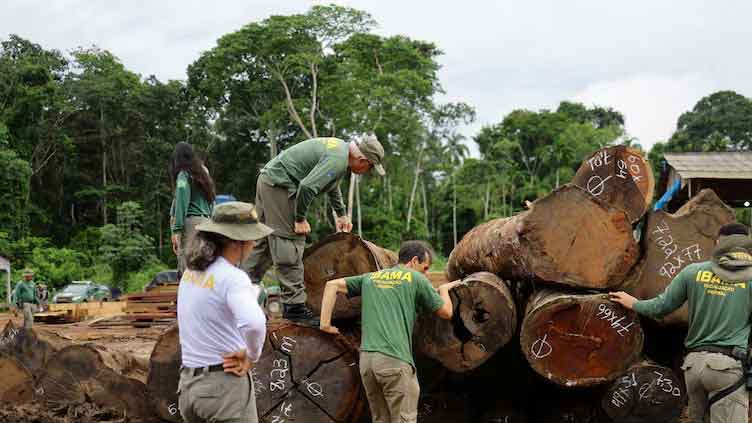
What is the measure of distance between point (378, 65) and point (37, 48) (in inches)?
831

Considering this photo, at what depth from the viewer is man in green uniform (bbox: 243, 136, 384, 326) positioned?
6246mm

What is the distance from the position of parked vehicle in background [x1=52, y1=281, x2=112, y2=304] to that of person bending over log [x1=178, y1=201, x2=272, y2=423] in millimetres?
25091

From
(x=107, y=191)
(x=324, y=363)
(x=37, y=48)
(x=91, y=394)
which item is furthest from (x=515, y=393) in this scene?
(x=37, y=48)

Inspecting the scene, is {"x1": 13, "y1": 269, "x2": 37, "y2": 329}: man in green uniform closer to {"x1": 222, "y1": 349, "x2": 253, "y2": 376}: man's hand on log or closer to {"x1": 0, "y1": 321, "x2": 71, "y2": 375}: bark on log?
{"x1": 0, "y1": 321, "x2": 71, "y2": 375}: bark on log

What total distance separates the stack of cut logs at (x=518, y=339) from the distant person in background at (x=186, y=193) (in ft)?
3.03

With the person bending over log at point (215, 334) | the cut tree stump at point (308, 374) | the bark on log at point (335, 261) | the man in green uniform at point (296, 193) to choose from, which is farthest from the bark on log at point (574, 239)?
the person bending over log at point (215, 334)

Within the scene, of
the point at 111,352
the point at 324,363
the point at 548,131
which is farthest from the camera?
the point at 548,131

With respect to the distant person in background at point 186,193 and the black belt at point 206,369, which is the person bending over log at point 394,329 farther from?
the distant person in background at point 186,193

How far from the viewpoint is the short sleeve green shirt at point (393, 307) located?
17.5 feet

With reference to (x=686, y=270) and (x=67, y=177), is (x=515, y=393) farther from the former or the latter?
(x=67, y=177)

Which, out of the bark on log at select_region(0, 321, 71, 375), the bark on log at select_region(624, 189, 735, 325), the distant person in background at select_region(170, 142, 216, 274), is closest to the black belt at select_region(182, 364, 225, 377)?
the distant person in background at select_region(170, 142, 216, 274)

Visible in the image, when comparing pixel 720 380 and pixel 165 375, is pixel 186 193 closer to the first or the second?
pixel 165 375

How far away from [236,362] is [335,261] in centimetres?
266

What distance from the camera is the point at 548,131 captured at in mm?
53594
